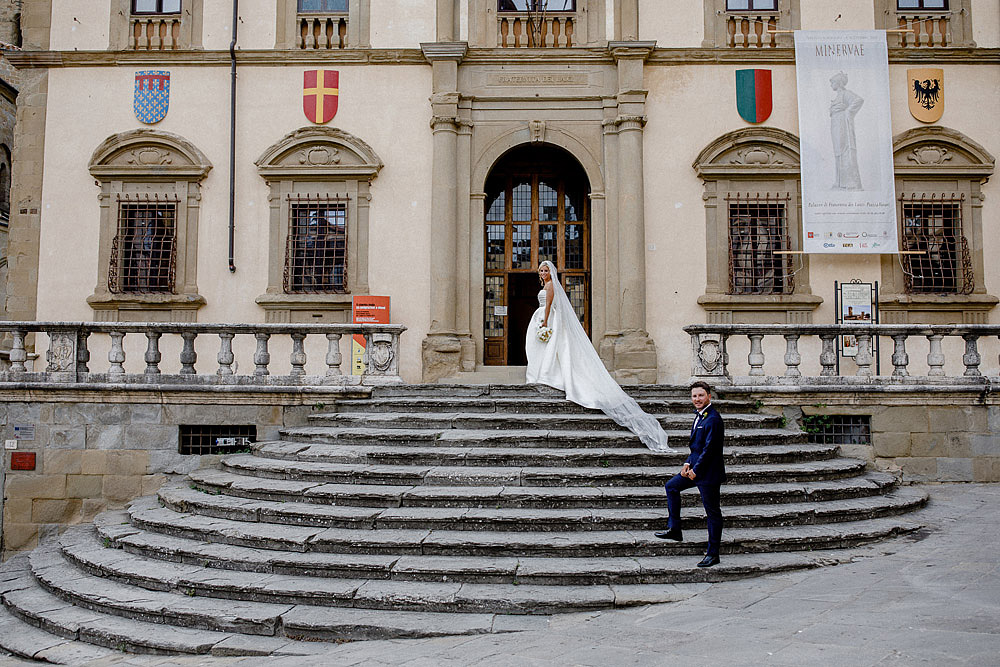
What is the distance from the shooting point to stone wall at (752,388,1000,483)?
10.6m

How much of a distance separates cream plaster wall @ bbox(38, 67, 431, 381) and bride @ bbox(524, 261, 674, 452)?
4.07 meters

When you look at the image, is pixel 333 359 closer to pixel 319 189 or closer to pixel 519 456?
pixel 519 456

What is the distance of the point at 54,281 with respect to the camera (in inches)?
574

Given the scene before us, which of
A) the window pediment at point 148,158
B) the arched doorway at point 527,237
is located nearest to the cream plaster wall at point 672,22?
the arched doorway at point 527,237

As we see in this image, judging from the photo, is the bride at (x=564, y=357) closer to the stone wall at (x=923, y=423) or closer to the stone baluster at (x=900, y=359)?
the stone wall at (x=923, y=423)

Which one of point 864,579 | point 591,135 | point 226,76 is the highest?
point 226,76

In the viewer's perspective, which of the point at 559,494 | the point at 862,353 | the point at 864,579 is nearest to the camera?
the point at 864,579

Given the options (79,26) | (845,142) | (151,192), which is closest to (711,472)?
(845,142)

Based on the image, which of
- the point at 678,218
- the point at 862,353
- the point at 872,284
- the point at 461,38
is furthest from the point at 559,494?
the point at 461,38

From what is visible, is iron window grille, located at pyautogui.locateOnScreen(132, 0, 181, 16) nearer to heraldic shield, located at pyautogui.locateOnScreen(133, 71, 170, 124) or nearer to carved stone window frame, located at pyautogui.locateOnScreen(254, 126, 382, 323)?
heraldic shield, located at pyautogui.locateOnScreen(133, 71, 170, 124)

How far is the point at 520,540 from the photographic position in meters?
6.77

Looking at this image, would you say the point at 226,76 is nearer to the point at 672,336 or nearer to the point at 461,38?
the point at 461,38

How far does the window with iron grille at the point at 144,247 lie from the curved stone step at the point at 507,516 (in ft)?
25.6

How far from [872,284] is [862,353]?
11.6ft
